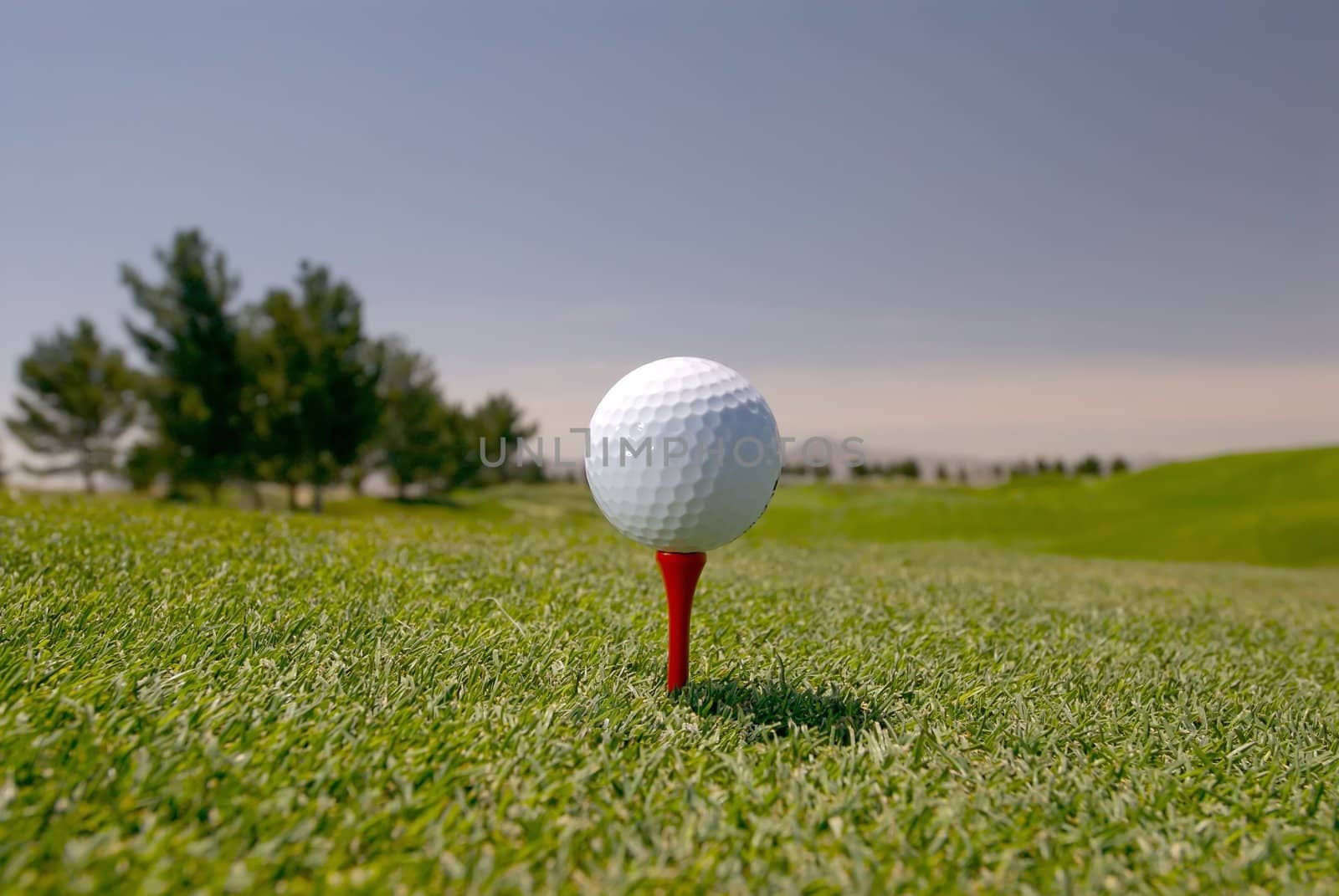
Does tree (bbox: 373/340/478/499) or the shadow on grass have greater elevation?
tree (bbox: 373/340/478/499)

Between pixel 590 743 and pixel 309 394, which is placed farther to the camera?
pixel 309 394

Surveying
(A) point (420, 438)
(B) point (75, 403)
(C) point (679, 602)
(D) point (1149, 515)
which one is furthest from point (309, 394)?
(D) point (1149, 515)

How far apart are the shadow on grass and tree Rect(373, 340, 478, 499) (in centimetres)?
3464

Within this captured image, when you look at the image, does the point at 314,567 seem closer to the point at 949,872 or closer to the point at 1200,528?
the point at 949,872

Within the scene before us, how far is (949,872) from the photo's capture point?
90.2 inches

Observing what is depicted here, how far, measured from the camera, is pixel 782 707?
349cm

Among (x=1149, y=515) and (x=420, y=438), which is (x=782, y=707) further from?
(x=420, y=438)

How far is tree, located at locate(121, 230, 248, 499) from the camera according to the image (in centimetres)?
2611

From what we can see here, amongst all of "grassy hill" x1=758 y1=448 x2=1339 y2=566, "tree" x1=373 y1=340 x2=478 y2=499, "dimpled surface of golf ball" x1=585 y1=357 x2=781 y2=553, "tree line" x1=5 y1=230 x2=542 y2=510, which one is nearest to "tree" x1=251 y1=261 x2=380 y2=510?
"tree line" x1=5 y1=230 x2=542 y2=510

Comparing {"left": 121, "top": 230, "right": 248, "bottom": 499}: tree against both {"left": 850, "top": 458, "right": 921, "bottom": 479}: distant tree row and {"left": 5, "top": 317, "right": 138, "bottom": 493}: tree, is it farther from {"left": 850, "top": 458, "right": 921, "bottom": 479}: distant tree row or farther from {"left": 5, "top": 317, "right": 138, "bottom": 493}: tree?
{"left": 850, "top": 458, "right": 921, "bottom": 479}: distant tree row

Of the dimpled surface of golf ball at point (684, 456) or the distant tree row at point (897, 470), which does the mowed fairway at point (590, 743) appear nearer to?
the dimpled surface of golf ball at point (684, 456)

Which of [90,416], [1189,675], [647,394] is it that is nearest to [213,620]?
[647,394]

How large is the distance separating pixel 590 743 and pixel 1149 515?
90.4 feet

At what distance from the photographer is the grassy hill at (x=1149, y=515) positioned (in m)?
21.2
